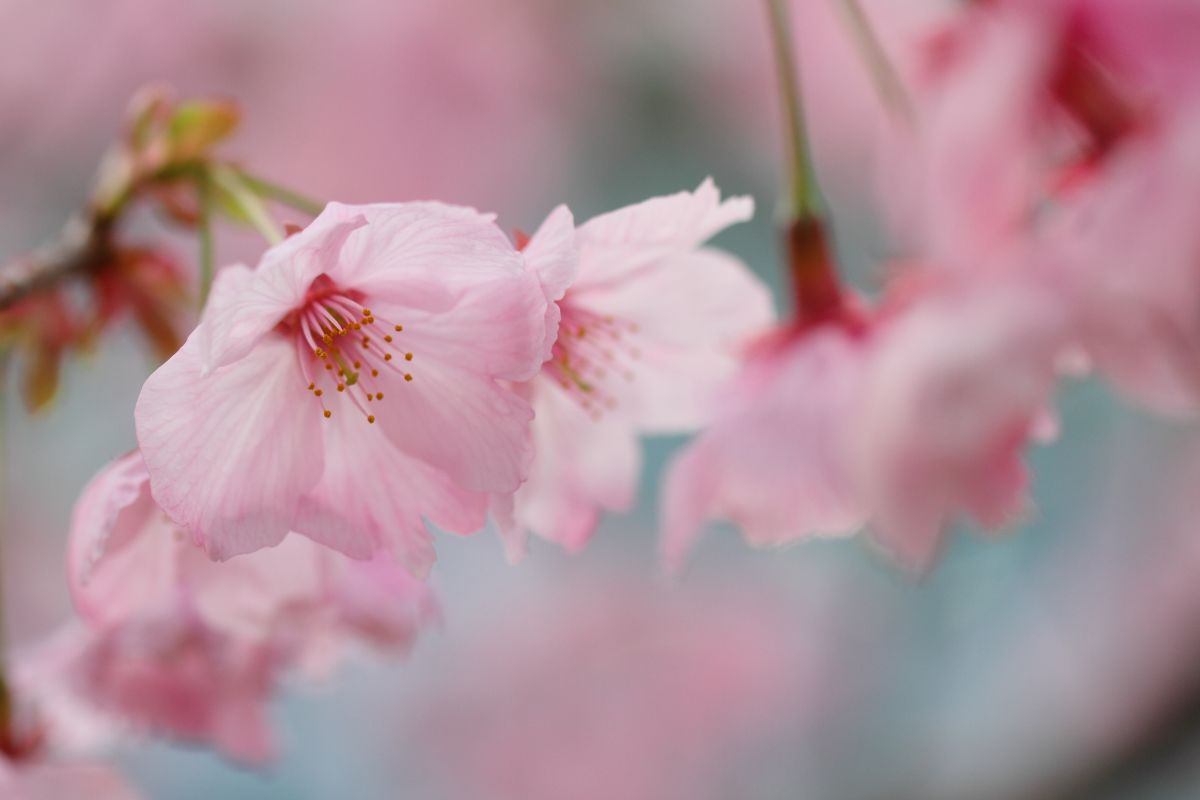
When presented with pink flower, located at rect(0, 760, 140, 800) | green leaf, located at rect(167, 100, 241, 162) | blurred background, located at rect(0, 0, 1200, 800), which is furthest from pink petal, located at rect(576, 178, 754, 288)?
blurred background, located at rect(0, 0, 1200, 800)

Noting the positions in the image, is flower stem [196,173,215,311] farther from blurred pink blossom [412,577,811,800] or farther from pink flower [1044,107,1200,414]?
blurred pink blossom [412,577,811,800]

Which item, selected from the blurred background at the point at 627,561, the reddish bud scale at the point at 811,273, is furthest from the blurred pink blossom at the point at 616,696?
the reddish bud scale at the point at 811,273

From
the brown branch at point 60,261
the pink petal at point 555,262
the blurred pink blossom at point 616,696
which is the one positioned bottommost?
the blurred pink blossom at point 616,696

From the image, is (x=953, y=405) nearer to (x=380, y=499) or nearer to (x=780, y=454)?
(x=780, y=454)

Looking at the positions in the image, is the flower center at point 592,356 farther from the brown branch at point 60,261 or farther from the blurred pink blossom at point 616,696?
the blurred pink blossom at point 616,696

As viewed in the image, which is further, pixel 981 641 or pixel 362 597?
pixel 981 641

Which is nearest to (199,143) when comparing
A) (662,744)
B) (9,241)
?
(9,241)

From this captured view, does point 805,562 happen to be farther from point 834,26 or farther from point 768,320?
point 768,320
